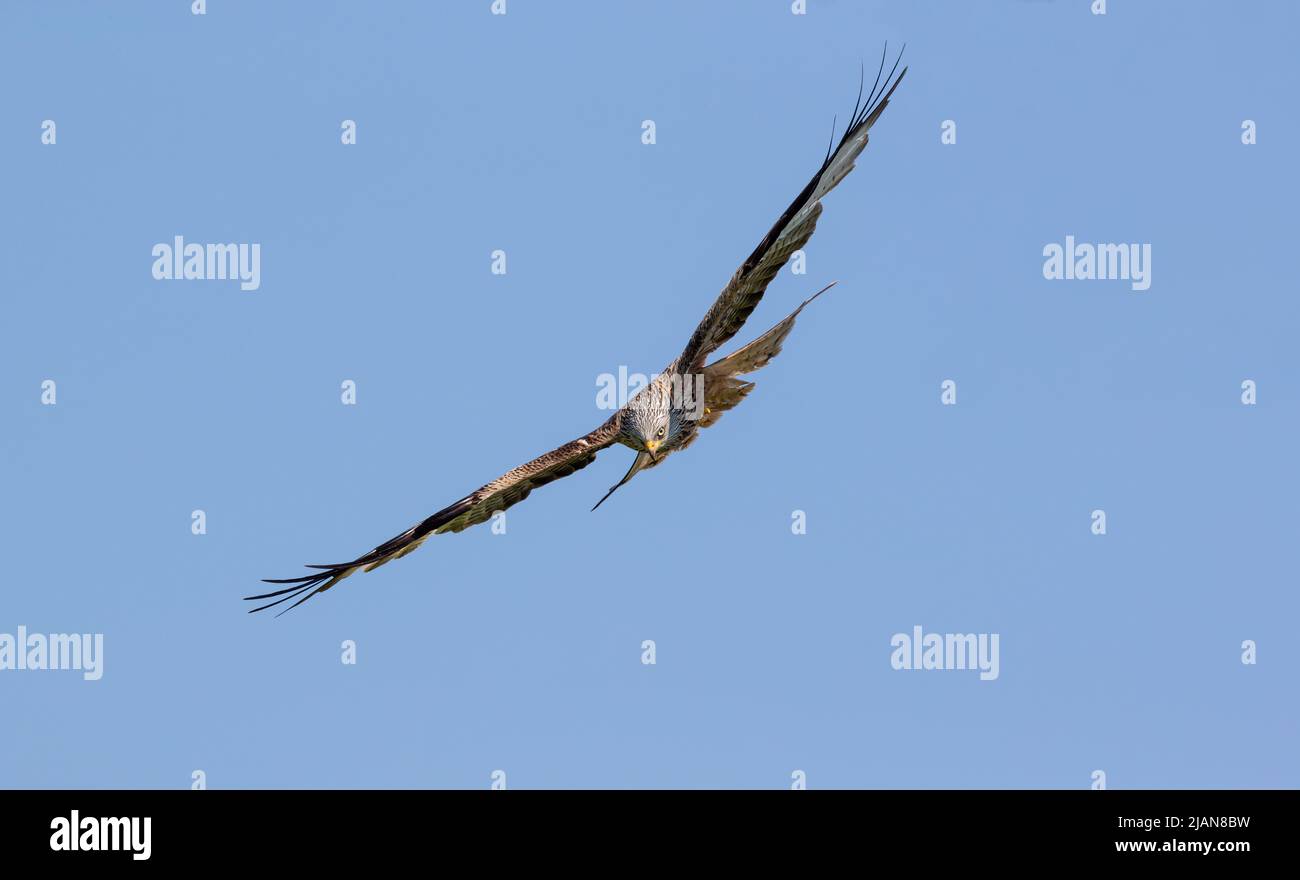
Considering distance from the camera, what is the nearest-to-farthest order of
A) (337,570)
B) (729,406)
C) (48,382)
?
(337,570) → (729,406) → (48,382)

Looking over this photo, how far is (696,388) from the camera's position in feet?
51.4

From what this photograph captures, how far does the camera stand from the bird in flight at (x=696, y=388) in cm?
1505

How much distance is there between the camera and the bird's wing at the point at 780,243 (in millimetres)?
15016

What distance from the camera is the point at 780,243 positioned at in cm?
1522

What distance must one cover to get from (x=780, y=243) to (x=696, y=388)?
56.5 inches

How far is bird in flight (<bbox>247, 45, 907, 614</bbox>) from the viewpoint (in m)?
15.0

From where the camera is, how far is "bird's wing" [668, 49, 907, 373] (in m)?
15.0

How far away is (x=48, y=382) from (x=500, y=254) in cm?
702

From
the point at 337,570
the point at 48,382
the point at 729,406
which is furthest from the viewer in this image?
the point at 48,382

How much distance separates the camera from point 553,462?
16.4 m
